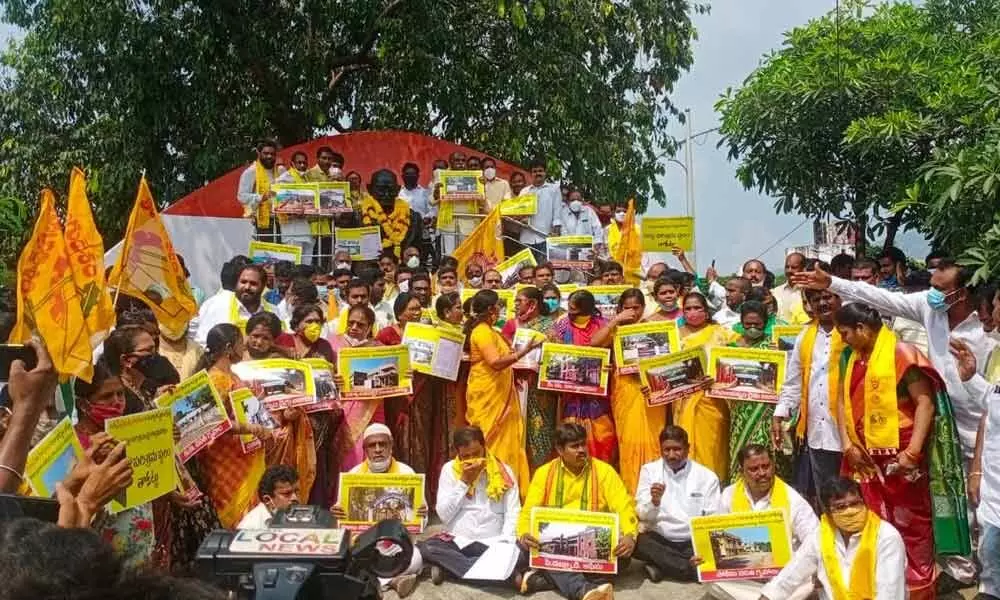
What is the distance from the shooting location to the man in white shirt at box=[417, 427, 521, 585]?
576cm

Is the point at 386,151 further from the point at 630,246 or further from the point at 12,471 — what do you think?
the point at 12,471

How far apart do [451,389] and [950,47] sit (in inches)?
198

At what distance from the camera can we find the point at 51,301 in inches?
143

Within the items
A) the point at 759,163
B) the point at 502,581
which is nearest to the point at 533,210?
the point at 759,163

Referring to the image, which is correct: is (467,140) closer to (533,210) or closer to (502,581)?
(533,210)

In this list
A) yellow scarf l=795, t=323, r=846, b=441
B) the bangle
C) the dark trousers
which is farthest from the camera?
the dark trousers

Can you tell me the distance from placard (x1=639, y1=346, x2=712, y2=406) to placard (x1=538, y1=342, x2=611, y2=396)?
0.44 m

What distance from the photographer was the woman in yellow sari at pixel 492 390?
6.60m

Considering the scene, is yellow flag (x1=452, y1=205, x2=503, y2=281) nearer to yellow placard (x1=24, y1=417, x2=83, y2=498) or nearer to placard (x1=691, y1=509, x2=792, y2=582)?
placard (x1=691, y1=509, x2=792, y2=582)

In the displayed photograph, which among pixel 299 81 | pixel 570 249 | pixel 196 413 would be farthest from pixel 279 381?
pixel 299 81

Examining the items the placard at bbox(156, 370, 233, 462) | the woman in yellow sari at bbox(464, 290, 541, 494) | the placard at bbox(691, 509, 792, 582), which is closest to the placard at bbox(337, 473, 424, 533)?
the woman in yellow sari at bbox(464, 290, 541, 494)

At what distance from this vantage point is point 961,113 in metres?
6.50

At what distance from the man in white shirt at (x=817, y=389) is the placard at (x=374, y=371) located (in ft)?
7.24

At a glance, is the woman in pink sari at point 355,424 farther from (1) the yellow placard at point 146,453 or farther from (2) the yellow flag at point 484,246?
(2) the yellow flag at point 484,246
